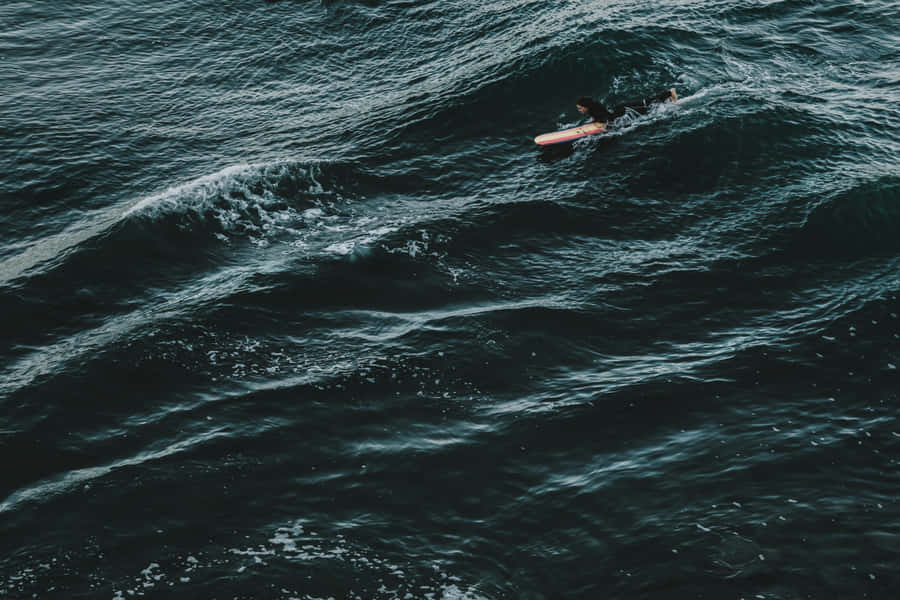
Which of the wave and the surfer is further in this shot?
the surfer

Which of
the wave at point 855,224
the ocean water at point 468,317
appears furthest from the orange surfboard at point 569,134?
the wave at point 855,224

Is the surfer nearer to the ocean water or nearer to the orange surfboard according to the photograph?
the orange surfboard

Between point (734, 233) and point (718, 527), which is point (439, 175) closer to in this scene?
point (734, 233)

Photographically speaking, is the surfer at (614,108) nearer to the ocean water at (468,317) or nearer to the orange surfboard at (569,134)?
the orange surfboard at (569,134)

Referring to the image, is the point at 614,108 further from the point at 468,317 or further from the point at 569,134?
the point at 468,317

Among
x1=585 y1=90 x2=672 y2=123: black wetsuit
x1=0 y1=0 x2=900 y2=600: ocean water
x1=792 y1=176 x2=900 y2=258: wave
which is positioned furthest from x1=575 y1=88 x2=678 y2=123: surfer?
x1=792 y1=176 x2=900 y2=258: wave

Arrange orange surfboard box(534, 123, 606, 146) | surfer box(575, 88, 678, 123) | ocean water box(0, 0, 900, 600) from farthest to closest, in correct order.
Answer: surfer box(575, 88, 678, 123)
orange surfboard box(534, 123, 606, 146)
ocean water box(0, 0, 900, 600)

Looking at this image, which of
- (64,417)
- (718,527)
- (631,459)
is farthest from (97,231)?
(718,527)
